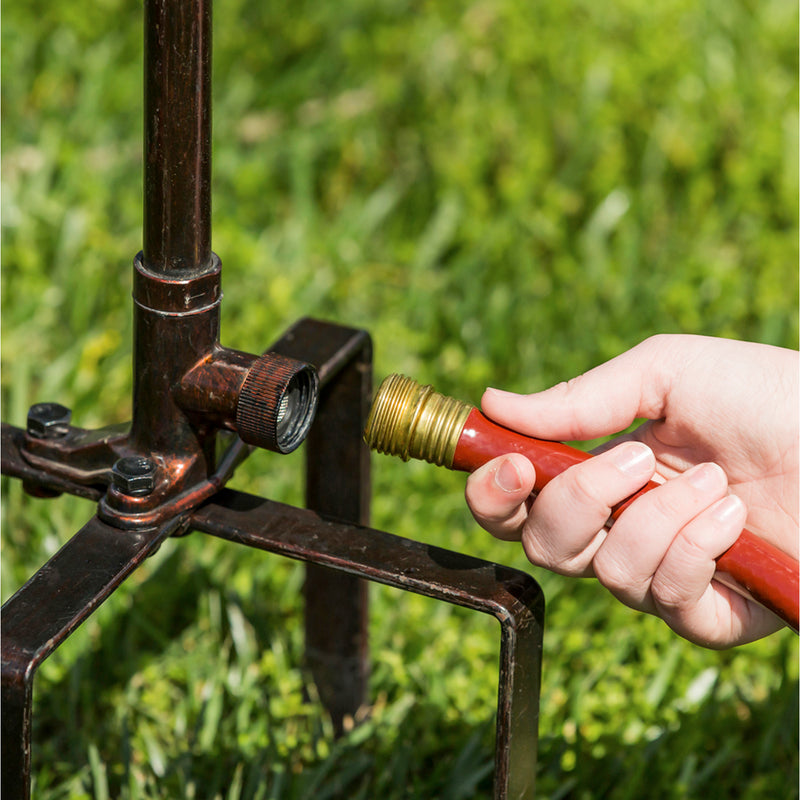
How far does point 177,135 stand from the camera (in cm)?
119

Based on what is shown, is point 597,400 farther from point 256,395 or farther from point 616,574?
point 256,395

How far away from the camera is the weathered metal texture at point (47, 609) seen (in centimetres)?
109

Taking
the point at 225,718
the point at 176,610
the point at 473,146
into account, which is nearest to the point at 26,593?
the point at 225,718

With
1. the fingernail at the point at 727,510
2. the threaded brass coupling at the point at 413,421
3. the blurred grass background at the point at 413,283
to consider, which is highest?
the threaded brass coupling at the point at 413,421

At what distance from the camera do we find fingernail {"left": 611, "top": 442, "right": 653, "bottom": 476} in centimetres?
121

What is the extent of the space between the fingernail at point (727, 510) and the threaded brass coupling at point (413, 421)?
0.86 feet

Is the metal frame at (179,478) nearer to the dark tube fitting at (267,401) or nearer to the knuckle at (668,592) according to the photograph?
the dark tube fitting at (267,401)

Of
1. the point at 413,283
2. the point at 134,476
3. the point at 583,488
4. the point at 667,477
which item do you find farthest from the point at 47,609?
the point at 413,283

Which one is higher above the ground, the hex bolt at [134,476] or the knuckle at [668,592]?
the hex bolt at [134,476]

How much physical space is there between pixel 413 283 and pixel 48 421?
60.5 inches

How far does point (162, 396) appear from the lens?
129 cm

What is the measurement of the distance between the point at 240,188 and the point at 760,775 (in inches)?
72.5

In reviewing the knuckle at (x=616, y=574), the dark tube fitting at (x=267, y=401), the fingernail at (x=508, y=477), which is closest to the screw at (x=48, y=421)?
the dark tube fitting at (x=267, y=401)

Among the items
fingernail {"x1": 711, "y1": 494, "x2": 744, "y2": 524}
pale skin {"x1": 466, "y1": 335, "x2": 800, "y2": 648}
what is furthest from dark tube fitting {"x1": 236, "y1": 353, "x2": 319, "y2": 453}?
fingernail {"x1": 711, "y1": 494, "x2": 744, "y2": 524}
